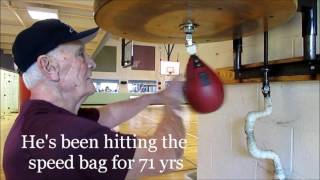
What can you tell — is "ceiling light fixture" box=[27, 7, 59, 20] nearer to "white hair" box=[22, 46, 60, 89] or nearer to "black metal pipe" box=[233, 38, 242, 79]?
"white hair" box=[22, 46, 60, 89]

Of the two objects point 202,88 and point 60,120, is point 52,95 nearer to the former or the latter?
point 60,120

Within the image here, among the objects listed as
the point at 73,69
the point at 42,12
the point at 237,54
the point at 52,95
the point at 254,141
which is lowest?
the point at 254,141

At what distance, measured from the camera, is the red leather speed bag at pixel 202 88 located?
983mm

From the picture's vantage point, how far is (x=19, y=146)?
3.70ft

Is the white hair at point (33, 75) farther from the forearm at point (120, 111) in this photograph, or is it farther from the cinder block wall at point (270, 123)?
the cinder block wall at point (270, 123)

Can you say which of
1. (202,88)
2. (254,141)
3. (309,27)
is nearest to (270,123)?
(254,141)

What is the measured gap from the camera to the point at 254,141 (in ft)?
4.23

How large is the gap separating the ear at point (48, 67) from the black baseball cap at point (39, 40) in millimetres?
22

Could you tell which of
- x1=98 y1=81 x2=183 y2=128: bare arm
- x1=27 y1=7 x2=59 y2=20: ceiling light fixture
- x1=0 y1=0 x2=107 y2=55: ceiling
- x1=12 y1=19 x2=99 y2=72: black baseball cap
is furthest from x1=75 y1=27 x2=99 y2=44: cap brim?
x1=27 y1=7 x2=59 y2=20: ceiling light fixture

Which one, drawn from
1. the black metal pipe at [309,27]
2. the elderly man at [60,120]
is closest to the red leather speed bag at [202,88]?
the elderly man at [60,120]

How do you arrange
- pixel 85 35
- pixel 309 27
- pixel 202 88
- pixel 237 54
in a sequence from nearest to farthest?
1. pixel 202 88
2. pixel 309 27
3. pixel 85 35
4. pixel 237 54

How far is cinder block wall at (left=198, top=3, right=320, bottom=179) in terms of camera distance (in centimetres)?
124

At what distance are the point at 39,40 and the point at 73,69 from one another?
0.58 feet

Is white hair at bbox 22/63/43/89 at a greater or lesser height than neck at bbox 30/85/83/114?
greater
